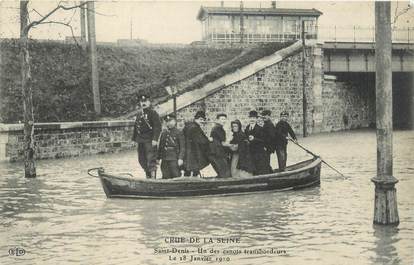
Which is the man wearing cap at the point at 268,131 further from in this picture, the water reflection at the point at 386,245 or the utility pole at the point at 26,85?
the utility pole at the point at 26,85

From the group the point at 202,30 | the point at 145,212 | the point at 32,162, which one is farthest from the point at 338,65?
the point at 145,212

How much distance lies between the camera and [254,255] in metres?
7.55

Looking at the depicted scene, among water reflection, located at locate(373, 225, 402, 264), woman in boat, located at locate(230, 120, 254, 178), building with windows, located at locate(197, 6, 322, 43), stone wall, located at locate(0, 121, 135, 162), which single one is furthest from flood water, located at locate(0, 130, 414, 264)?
building with windows, located at locate(197, 6, 322, 43)

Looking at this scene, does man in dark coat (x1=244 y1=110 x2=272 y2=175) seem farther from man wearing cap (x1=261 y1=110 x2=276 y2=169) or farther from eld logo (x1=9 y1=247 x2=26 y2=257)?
eld logo (x1=9 y1=247 x2=26 y2=257)

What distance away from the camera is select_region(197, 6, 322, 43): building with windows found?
152 ft

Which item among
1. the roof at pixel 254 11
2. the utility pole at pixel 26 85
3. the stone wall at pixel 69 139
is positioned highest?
the roof at pixel 254 11

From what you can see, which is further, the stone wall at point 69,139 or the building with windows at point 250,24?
the building with windows at point 250,24

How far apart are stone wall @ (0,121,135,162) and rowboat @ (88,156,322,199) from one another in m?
8.47

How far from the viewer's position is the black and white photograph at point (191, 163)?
821 centimetres

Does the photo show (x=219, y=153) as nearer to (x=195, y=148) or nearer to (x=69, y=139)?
(x=195, y=148)

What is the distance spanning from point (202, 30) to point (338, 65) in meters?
16.3

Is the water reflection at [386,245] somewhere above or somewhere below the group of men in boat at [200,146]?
below

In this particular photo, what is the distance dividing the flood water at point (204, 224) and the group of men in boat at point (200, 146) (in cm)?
94

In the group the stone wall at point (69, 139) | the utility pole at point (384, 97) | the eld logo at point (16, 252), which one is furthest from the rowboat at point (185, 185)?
the stone wall at point (69, 139)
